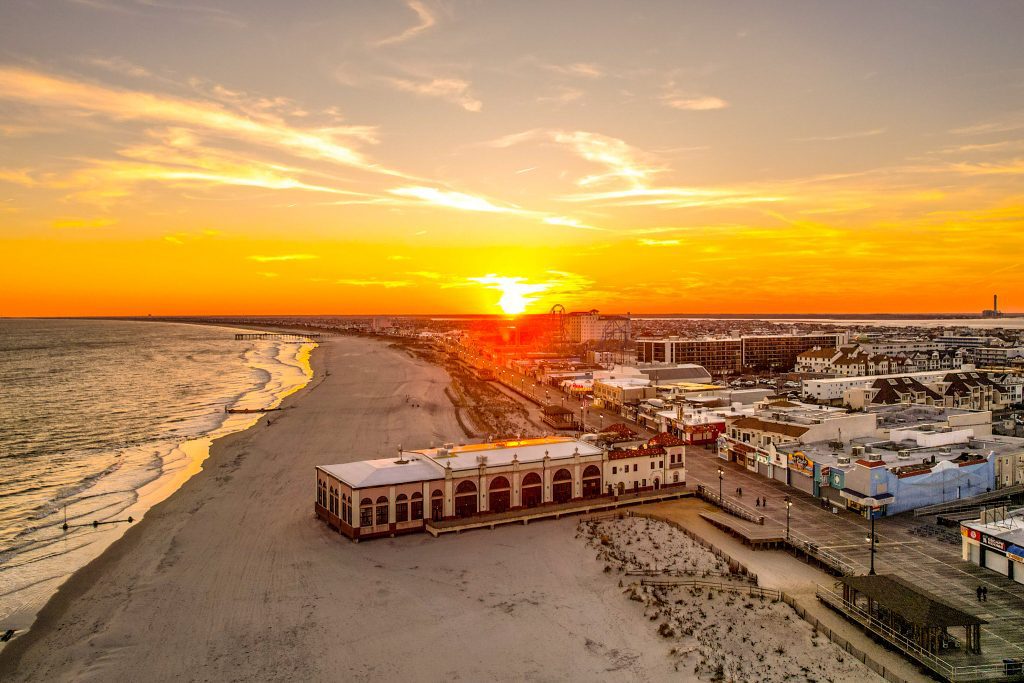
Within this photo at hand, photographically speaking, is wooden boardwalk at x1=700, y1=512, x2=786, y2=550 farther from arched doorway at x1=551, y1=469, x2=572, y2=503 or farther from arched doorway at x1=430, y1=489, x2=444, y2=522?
arched doorway at x1=430, y1=489, x2=444, y2=522

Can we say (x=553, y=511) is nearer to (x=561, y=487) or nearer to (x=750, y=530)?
(x=561, y=487)

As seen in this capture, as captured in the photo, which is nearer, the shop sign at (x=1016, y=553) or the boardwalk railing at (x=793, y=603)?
the boardwalk railing at (x=793, y=603)

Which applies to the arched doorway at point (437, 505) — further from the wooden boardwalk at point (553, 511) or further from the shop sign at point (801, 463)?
the shop sign at point (801, 463)

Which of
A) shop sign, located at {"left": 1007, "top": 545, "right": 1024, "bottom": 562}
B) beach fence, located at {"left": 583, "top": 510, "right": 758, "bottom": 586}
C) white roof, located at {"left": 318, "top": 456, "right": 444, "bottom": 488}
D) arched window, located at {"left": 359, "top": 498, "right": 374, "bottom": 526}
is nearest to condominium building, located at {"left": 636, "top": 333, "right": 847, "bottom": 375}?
beach fence, located at {"left": 583, "top": 510, "right": 758, "bottom": 586}

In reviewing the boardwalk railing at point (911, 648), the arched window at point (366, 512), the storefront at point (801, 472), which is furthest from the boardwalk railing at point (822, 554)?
the arched window at point (366, 512)

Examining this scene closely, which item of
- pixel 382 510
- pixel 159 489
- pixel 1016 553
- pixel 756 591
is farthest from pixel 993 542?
pixel 159 489

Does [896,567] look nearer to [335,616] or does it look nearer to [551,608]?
[551,608]
